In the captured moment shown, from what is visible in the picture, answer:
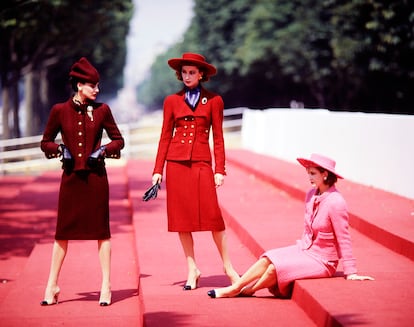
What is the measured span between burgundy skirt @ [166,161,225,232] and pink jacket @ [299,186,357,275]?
2.89 ft

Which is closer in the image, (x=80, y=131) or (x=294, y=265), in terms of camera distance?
(x=294, y=265)

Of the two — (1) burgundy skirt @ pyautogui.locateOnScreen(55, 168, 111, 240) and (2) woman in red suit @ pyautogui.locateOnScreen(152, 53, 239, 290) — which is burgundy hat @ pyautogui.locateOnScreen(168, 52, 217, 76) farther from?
(1) burgundy skirt @ pyautogui.locateOnScreen(55, 168, 111, 240)

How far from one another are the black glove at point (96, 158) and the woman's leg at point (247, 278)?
4.66 ft

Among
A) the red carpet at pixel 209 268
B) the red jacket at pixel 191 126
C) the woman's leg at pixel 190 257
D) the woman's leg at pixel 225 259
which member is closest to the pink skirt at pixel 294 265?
the red carpet at pixel 209 268

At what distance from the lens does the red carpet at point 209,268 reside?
7555 millimetres

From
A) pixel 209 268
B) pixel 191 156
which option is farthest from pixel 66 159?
pixel 209 268

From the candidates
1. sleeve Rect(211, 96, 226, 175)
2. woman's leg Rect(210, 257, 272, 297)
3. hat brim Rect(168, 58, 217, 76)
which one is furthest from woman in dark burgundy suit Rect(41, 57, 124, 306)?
woman's leg Rect(210, 257, 272, 297)

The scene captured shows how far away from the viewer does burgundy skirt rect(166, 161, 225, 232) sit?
339 inches

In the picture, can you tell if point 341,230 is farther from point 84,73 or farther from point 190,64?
point 84,73

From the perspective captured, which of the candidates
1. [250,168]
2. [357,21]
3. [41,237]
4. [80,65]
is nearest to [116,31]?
[357,21]

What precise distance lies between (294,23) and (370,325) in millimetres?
56748

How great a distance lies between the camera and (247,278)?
26.9ft

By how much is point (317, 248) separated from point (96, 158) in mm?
1919

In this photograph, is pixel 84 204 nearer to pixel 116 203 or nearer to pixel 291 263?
pixel 291 263
